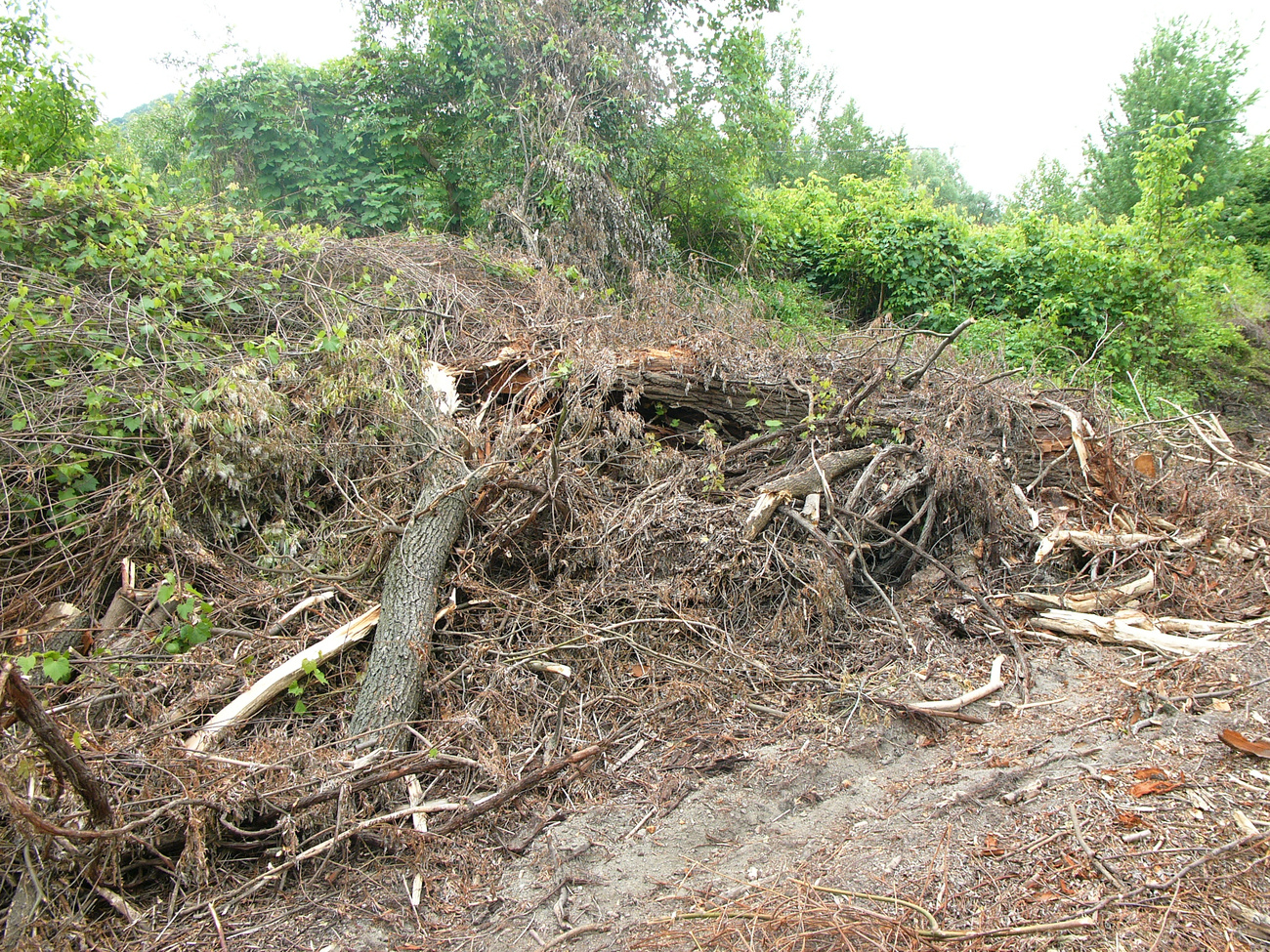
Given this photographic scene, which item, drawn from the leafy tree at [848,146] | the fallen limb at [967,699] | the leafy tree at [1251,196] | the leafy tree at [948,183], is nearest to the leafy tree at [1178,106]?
the leafy tree at [1251,196]

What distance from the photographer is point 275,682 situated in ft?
12.0

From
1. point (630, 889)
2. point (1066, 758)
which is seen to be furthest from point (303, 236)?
point (1066, 758)

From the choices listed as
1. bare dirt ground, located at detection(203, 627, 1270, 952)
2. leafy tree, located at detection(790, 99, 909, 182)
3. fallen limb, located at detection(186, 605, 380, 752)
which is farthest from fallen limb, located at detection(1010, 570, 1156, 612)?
leafy tree, located at detection(790, 99, 909, 182)

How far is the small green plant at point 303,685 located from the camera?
11.8ft

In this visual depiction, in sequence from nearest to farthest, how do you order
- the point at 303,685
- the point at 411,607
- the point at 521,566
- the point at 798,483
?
the point at 303,685, the point at 411,607, the point at 521,566, the point at 798,483

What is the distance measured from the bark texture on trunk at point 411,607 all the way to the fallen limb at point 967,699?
2.61 m

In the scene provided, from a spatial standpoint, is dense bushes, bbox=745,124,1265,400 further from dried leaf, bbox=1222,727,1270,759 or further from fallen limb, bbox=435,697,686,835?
fallen limb, bbox=435,697,686,835

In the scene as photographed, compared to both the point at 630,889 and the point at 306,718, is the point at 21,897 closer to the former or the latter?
the point at 306,718

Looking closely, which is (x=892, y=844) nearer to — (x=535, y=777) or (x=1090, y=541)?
(x=535, y=777)

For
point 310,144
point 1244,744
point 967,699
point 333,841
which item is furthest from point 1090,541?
point 310,144

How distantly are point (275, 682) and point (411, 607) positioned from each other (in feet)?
2.45

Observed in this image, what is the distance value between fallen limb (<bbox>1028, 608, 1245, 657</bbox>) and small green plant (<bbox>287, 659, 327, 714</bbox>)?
14.0 feet

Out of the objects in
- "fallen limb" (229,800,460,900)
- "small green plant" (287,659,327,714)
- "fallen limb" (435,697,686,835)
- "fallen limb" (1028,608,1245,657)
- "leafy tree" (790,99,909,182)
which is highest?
"leafy tree" (790,99,909,182)

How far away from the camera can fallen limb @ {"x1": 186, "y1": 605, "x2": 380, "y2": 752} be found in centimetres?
340
